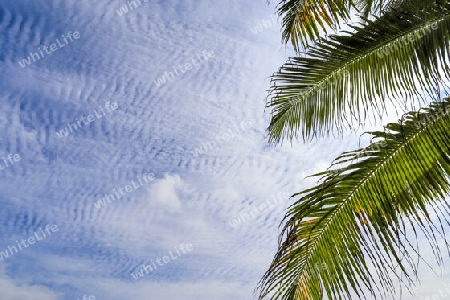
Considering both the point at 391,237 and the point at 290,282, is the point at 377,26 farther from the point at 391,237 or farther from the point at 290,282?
the point at 290,282

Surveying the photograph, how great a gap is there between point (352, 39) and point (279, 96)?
3.18 ft

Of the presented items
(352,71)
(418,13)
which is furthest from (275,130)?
(418,13)

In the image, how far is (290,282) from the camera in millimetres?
3197

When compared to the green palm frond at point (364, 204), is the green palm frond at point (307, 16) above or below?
above

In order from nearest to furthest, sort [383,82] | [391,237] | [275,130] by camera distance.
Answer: [391,237] < [383,82] < [275,130]

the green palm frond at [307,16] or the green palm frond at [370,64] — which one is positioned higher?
the green palm frond at [307,16]

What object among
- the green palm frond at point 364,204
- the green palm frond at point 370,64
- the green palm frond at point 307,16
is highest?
the green palm frond at point 307,16

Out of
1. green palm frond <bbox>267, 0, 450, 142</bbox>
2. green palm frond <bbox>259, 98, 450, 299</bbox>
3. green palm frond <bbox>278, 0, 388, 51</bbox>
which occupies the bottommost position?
green palm frond <bbox>259, 98, 450, 299</bbox>

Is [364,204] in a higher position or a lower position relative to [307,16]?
lower

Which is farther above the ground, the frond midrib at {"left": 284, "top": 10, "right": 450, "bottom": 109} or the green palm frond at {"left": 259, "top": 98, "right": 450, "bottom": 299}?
the frond midrib at {"left": 284, "top": 10, "right": 450, "bottom": 109}

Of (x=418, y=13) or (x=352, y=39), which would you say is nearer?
(x=418, y=13)

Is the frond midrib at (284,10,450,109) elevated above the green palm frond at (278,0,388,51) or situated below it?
below

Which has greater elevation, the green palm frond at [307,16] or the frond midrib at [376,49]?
the green palm frond at [307,16]

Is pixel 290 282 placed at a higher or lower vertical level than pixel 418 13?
lower
